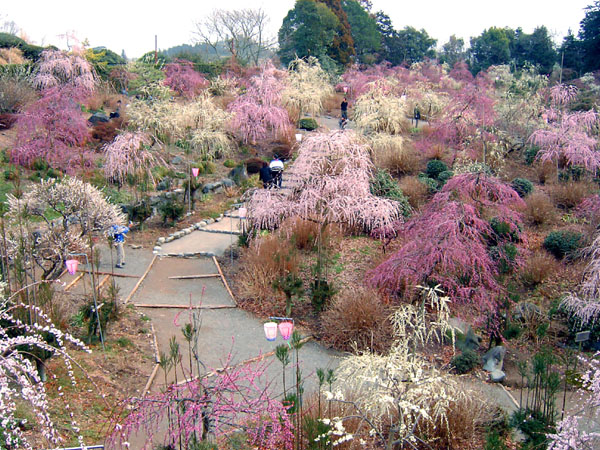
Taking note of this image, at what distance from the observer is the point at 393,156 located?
15.5 meters

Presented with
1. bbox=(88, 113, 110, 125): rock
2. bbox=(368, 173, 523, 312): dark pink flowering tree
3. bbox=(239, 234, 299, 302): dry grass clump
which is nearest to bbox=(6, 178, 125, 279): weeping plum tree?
bbox=(239, 234, 299, 302): dry grass clump

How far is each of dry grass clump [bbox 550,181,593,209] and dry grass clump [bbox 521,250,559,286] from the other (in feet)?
12.2

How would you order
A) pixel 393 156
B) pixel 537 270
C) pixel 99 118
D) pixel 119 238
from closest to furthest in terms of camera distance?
1. pixel 537 270
2. pixel 119 238
3. pixel 393 156
4. pixel 99 118

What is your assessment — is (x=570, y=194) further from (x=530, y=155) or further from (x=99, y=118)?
(x=99, y=118)

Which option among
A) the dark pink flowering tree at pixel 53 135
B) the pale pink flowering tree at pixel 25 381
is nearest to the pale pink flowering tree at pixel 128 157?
the dark pink flowering tree at pixel 53 135

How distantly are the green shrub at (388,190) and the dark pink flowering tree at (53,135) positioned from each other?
7.12 meters

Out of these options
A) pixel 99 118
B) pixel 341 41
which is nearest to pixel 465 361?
pixel 99 118

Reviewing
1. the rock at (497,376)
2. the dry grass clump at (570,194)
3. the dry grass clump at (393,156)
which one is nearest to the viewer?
the rock at (497,376)

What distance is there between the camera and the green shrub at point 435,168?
1518 cm

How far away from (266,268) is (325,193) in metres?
1.61

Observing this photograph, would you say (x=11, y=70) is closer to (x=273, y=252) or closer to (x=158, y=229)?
(x=158, y=229)

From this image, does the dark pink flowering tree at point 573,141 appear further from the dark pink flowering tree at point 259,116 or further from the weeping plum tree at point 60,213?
the weeping plum tree at point 60,213

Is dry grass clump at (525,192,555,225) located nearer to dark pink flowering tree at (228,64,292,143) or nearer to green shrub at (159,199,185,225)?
green shrub at (159,199,185,225)

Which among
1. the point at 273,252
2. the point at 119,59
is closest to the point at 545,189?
the point at 273,252
